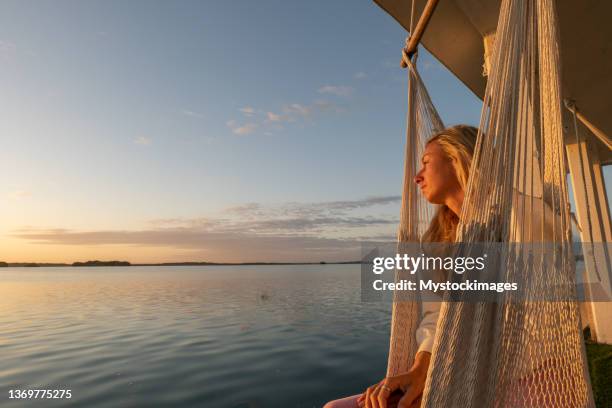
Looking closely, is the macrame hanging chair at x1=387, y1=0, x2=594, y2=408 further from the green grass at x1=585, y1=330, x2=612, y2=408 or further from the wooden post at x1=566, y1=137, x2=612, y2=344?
the wooden post at x1=566, y1=137, x2=612, y2=344

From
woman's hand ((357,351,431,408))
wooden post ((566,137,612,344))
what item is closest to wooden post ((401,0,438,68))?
woman's hand ((357,351,431,408))

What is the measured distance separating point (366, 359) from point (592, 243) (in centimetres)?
292

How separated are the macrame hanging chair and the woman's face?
26 centimetres

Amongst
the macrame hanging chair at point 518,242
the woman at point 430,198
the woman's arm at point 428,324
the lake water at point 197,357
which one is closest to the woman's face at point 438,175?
the woman at point 430,198

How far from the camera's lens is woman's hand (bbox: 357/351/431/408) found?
99 centimetres

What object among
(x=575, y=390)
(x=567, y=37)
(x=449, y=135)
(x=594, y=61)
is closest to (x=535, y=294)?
(x=575, y=390)

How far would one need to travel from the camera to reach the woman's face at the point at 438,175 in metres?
1.16

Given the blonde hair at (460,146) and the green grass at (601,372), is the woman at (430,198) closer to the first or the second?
the blonde hair at (460,146)

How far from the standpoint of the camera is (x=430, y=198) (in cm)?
121

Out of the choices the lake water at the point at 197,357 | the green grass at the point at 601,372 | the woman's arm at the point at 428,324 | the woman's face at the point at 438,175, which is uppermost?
the woman's face at the point at 438,175

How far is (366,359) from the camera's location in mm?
4629

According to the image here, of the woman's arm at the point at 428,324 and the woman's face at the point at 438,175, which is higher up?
the woman's face at the point at 438,175

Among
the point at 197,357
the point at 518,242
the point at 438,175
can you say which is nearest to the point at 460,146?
the point at 438,175

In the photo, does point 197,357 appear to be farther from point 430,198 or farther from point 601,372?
point 430,198
